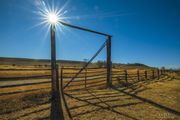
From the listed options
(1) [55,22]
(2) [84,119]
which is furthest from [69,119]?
(1) [55,22]

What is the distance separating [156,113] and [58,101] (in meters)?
4.07

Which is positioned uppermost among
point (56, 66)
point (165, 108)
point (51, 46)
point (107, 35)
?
point (107, 35)

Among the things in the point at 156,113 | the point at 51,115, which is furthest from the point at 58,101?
→ the point at 156,113

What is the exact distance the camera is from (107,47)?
1100cm

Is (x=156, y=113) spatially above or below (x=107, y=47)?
below

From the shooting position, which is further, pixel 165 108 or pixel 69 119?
pixel 165 108

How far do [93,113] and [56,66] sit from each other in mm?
3338

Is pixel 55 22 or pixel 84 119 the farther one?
pixel 55 22

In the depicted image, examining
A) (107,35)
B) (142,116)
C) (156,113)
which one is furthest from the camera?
(107,35)

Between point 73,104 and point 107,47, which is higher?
point 107,47

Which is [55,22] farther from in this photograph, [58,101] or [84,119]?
[84,119]

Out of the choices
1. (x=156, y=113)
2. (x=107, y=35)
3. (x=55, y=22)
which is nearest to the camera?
(x=156, y=113)

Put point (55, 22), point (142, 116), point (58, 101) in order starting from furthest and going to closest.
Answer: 1. point (55, 22)
2. point (58, 101)
3. point (142, 116)

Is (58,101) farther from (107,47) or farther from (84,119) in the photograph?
(107,47)
